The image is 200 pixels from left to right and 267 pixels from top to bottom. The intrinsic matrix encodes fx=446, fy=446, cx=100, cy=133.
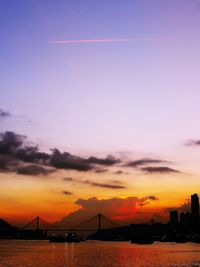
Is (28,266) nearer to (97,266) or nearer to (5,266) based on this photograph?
(5,266)

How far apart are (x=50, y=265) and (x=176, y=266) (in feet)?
95.3

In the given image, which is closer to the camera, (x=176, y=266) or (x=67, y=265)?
(x=176, y=266)

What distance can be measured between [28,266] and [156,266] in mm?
28604

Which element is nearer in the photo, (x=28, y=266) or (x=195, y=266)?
(x=195, y=266)

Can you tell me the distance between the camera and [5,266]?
3868 inches

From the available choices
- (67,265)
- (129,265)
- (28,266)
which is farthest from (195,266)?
(28,266)

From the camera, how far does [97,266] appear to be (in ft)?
323

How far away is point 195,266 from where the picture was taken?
92500mm

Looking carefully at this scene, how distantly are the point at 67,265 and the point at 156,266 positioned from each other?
2047cm

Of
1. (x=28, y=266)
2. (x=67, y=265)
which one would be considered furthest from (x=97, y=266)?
(x=28, y=266)

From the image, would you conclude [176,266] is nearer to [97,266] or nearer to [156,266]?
[156,266]

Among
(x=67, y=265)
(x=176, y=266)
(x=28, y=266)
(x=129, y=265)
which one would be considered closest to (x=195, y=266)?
(x=176, y=266)

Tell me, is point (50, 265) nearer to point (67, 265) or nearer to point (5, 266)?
point (67, 265)

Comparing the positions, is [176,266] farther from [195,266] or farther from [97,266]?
[97,266]
